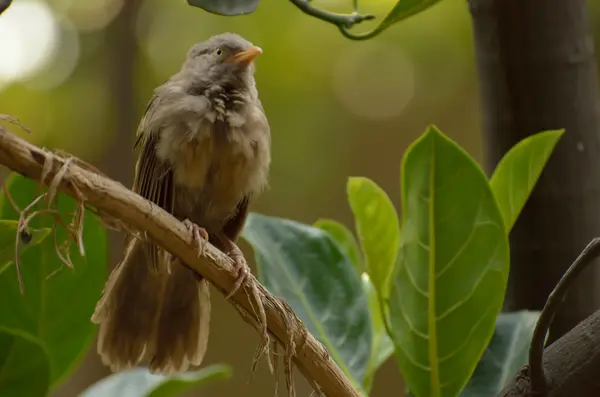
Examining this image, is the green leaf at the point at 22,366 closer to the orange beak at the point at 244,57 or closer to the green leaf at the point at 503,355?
the green leaf at the point at 503,355

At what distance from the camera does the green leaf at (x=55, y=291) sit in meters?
1.19

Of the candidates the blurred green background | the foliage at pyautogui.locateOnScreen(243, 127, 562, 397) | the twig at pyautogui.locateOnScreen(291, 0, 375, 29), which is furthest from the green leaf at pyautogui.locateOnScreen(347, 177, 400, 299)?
the blurred green background

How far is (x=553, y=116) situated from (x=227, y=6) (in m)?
0.64

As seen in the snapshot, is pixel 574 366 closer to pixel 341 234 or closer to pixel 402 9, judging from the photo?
pixel 402 9

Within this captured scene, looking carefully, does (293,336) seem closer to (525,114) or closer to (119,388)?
(119,388)

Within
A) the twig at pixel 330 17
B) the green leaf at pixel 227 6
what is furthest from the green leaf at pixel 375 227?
the green leaf at pixel 227 6

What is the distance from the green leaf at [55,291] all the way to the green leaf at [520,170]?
682 mm

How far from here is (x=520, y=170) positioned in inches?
49.3

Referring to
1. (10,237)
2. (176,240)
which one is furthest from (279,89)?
(176,240)

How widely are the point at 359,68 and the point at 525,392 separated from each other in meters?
2.70

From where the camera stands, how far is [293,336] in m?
1.01

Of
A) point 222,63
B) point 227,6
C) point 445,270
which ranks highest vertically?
point 227,6

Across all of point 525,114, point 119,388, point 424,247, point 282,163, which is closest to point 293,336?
point 424,247

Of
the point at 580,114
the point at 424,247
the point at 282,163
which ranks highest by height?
the point at 580,114
